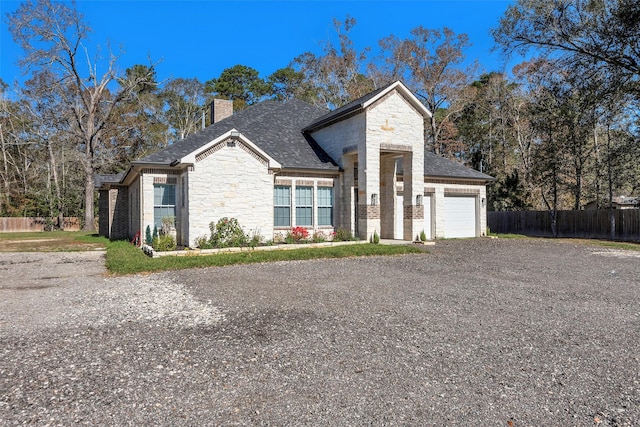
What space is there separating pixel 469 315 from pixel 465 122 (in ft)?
115

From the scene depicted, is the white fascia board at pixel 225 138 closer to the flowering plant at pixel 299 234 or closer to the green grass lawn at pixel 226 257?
the flowering plant at pixel 299 234

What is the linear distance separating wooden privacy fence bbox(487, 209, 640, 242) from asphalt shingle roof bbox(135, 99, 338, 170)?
50.5 feet

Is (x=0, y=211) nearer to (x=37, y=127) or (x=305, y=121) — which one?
(x=37, y=127)

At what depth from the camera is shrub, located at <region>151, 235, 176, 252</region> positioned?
13336 millimetres

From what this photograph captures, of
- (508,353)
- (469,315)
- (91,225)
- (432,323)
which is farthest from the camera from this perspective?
(91,225)

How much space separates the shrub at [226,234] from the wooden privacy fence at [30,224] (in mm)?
26677

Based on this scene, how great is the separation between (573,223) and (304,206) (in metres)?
17.8

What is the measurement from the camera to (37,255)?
14.5m

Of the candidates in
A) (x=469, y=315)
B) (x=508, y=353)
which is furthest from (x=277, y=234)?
(x=508, y=353)

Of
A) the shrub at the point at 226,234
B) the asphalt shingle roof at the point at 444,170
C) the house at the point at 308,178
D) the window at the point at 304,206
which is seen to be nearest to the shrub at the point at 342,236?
the house at the point at 308,178

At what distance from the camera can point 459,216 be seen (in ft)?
68.6

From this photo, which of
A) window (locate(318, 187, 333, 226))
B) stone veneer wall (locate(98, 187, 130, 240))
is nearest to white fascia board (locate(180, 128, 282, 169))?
window (locate(318, 187, 333, 226))

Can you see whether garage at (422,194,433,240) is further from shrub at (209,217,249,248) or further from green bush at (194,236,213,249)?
green bush at (194,236,213,249)

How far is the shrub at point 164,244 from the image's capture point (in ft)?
43.8
